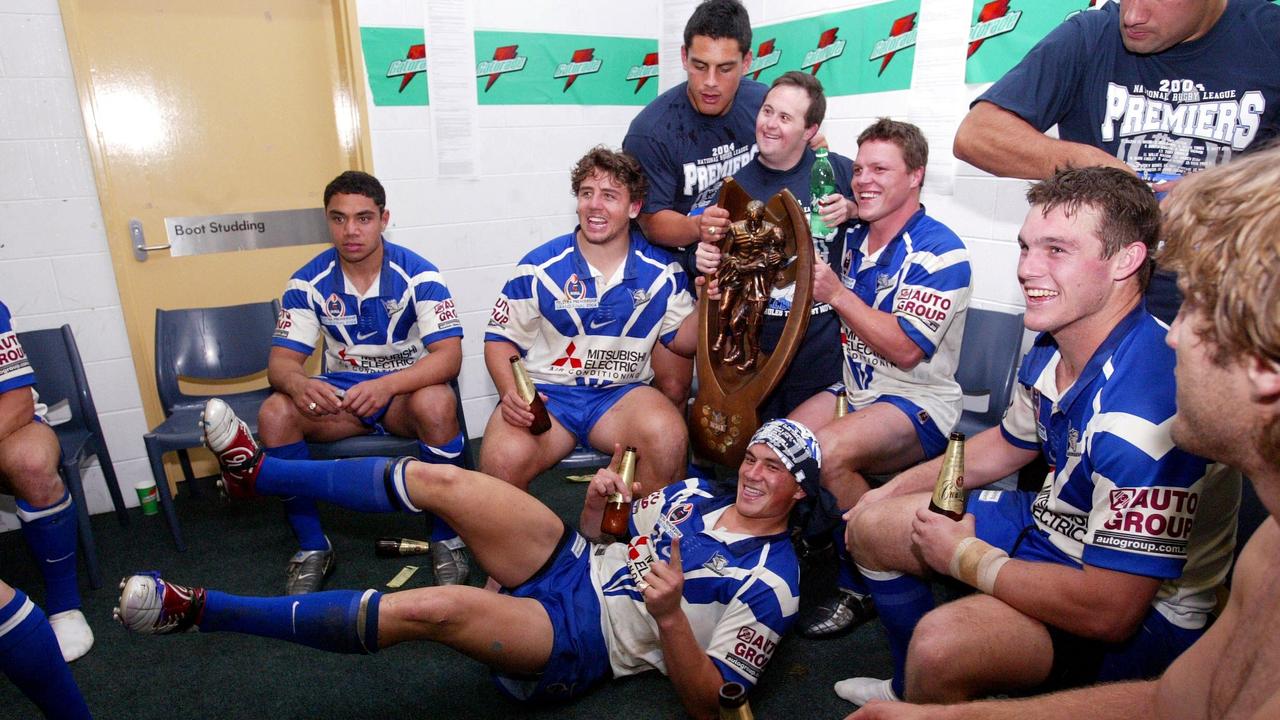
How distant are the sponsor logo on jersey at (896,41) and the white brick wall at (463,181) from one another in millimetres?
58

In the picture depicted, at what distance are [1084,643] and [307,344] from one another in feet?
8.64

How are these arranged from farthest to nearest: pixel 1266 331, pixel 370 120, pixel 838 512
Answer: pixel 370 120 < pixel 838 512 < pixel 1266 331

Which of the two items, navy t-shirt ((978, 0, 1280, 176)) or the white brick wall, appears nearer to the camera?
navy t-shirt ((978, 0, 1280, 176))

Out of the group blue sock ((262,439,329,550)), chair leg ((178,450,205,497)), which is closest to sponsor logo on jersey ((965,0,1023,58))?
blue sock ((262,439,329,550))

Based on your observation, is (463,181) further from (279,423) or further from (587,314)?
(279,423)

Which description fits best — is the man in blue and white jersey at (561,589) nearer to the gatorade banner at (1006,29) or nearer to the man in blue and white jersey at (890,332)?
the man in blue and white jersey at (890,332)

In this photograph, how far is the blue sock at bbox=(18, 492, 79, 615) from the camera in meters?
2.37

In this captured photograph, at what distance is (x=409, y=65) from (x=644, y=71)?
4.34 ft

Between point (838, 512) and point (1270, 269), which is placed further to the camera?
point (838, 512)

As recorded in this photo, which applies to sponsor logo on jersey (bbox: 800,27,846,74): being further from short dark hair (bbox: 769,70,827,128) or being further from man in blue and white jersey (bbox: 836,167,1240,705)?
man in blue and white jersey (bbox: 836,167,1240,705)

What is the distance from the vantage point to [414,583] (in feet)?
8.72

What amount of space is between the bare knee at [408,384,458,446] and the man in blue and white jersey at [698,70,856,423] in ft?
A: 3.35

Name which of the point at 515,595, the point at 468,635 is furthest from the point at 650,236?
the point at 468,635

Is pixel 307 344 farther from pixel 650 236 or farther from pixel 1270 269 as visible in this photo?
pixel 1270 269
